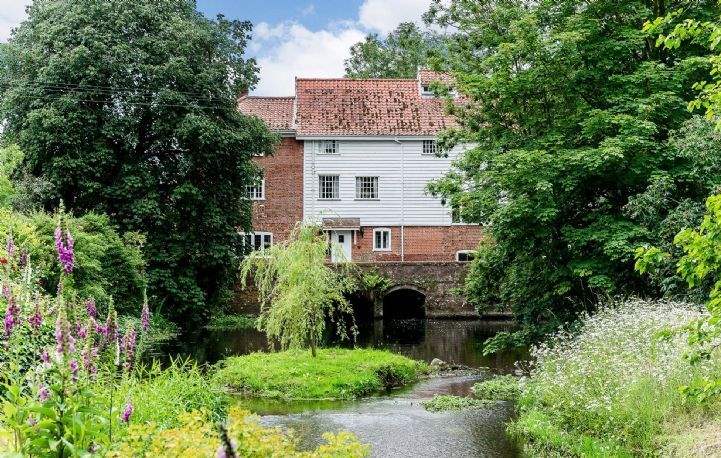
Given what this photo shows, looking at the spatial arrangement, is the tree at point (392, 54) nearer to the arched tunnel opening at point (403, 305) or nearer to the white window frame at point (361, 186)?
the white window frame at point (361, 186)

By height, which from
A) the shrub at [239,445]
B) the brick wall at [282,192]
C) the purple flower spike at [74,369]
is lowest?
the shrub at [239,445]

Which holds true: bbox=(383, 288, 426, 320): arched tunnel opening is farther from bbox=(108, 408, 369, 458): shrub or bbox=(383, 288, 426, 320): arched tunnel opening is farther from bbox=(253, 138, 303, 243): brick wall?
bbox=(108, 408, 369, 458): shrub

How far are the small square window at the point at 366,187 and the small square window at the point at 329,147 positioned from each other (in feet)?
7.14

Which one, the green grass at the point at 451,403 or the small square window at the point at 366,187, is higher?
the small square window at the point at 366,187

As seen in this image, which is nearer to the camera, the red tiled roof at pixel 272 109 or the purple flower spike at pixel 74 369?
the purple flower spike at pixel 74 369

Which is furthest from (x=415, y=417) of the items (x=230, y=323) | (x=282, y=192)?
(x=282, y=192)

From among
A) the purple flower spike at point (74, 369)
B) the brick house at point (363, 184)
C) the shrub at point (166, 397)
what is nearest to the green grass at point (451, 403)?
the shrub at point (166, 397)

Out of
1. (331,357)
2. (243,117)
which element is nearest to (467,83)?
(331,357)

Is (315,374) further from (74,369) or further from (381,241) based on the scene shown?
(381,241)

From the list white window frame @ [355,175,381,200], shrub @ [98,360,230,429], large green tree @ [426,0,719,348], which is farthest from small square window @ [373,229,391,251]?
shrub @ [98,360,230,429]

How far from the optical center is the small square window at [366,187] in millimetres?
43153

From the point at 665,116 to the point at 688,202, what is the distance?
2.38 m

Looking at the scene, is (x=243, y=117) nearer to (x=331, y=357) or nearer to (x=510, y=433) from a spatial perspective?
A: (x=331, y=357)

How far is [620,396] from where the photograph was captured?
11.3 m
